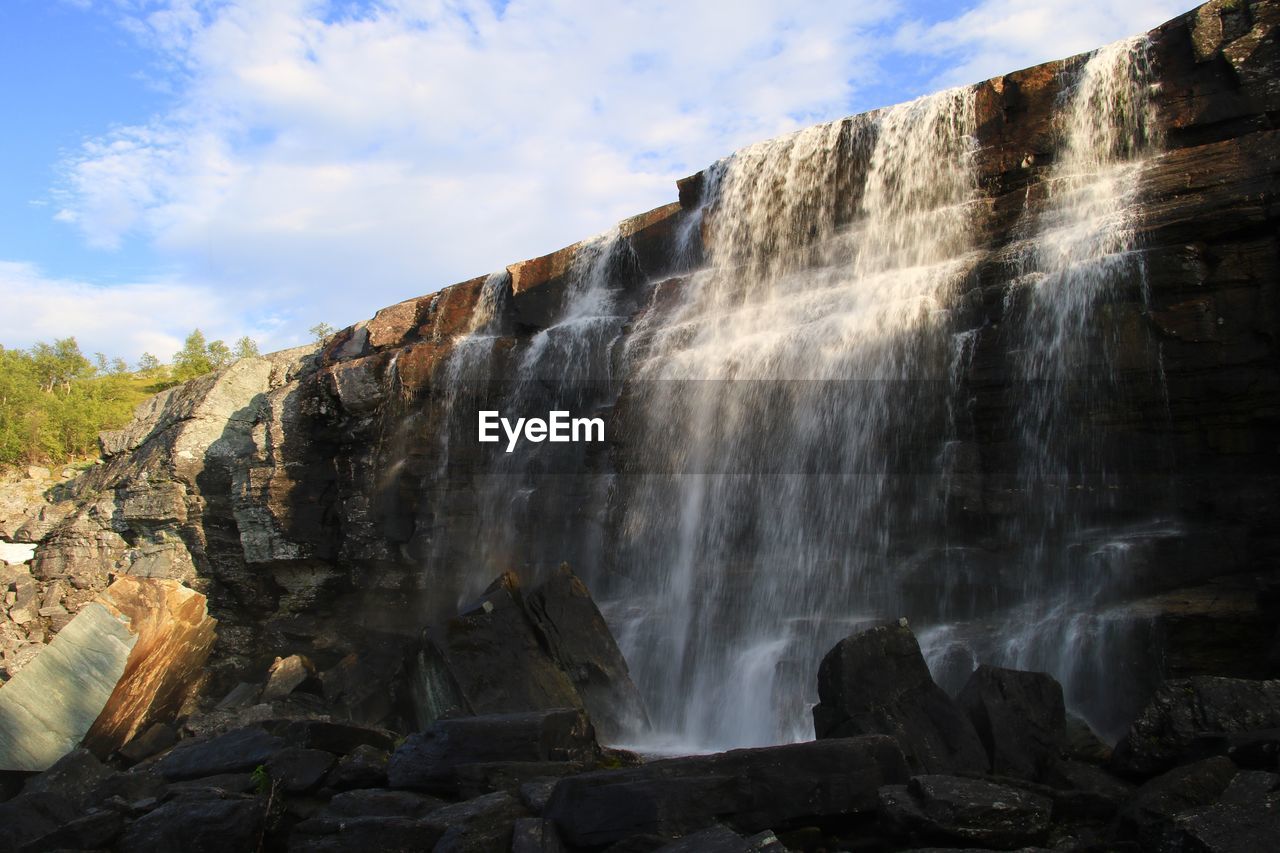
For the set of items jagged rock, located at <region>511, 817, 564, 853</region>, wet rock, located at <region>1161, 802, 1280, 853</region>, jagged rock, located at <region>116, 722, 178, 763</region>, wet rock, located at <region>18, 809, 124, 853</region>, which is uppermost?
wet rock, located at <region>1161, 802, 1280, 853</region>

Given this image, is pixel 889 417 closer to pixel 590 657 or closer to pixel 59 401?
pixel 590 657

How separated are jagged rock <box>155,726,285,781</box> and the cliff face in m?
7.49

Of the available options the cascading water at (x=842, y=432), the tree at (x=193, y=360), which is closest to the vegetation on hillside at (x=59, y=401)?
the tree at (x=193, y=360)

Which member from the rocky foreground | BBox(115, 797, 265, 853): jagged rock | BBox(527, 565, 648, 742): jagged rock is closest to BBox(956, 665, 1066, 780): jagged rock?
the rocky foreground

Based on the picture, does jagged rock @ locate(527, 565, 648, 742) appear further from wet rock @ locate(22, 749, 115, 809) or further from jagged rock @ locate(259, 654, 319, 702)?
jagged rock @ locate(259, 654, 319, 702)

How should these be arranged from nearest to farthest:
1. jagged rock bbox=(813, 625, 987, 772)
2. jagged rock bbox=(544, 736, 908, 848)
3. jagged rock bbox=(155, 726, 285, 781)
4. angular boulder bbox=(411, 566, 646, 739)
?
jagged rock bbox=(544, 736, 908, 848) → jagged rock bbox=(813, 625, 987, 772) → jagged rock bbox=(155, 726, 285, 781) → angular boulder bbox=(411, 566, 646, 739)

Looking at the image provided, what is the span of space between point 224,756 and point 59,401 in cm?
4522

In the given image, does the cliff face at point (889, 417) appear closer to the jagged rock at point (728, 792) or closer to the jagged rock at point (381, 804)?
the jagged rock at point (728, 792)

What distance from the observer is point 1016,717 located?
37.0 feet

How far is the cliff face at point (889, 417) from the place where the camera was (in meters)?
15.2

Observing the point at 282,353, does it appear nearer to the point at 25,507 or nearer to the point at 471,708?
the point at 25,507

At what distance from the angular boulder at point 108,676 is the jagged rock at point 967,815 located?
20577 mm

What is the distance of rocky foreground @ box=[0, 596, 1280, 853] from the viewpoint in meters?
8.22

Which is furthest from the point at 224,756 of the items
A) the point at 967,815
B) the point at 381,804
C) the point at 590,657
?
the point at 967,815
